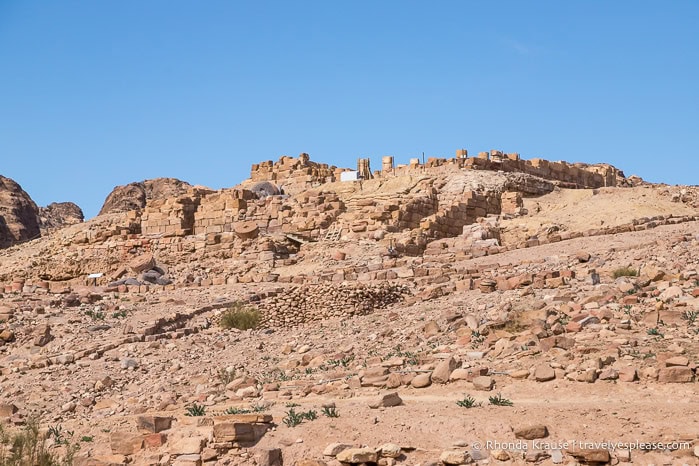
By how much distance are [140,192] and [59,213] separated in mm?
11861

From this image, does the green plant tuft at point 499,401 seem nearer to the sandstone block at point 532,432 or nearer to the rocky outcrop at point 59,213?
the sandstone block at point 532,432

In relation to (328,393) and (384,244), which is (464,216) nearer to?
(384,244)

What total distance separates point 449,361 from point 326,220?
16951 mm

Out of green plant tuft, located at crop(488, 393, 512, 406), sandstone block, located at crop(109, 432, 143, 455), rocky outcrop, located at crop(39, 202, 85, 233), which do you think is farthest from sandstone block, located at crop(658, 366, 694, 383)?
rocky outcrop, located at crop(39, 202, 85, 233)

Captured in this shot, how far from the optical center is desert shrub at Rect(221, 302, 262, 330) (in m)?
17.9

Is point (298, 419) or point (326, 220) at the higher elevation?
point (326, 220)

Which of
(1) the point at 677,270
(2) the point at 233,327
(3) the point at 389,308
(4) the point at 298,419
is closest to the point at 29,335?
(2) the point at 233,327

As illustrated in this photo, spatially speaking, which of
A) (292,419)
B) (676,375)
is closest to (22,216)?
(292,419)

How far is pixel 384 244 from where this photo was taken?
2597cm

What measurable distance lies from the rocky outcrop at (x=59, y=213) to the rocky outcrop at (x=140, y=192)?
23.8 ft

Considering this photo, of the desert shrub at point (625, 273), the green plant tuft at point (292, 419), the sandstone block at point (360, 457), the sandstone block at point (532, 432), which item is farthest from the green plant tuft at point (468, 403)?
the desert shrub at point (625, 273)

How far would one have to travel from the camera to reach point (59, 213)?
6525cm

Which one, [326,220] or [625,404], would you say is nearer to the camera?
[625,404]

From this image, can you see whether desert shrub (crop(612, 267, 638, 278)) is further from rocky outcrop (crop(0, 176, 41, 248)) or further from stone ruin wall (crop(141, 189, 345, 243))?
rocky outcrop (crop(0, 176, 41, 248))
